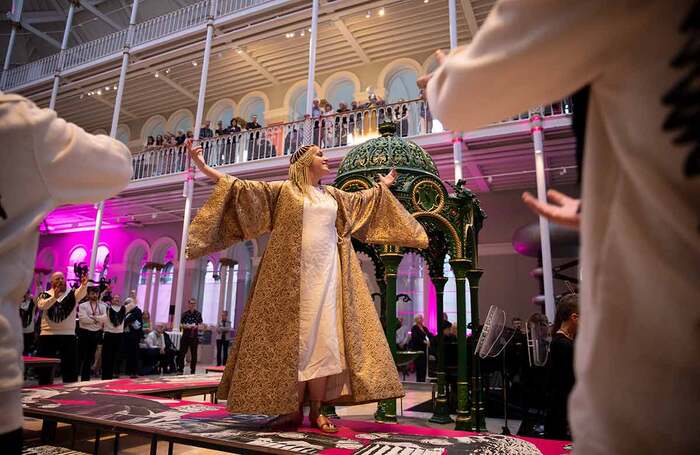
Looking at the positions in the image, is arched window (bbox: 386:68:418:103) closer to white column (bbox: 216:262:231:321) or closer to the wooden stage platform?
white column (bbox: 216:262:231:321)

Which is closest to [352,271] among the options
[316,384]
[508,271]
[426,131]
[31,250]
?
[316,384]

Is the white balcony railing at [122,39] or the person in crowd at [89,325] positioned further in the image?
the white balcony railing at [122,39]

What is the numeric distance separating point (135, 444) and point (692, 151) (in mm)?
4212

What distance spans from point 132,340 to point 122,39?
30.8 ft

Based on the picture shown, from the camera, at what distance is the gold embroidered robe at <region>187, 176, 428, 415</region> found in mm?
2322

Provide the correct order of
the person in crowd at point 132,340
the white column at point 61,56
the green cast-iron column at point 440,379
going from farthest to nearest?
the white column at point 61,56 < the person in crowd at point 132,340 < the green cast-iron column at point 440,379

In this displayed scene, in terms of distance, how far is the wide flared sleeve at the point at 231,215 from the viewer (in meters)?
2.52

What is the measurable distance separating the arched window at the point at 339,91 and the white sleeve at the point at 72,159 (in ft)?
40.5

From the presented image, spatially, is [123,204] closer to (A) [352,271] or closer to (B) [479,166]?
(B) [479,166]

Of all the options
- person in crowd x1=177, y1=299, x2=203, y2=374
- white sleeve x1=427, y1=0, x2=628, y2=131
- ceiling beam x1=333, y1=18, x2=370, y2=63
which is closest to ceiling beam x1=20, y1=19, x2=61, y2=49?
ceiling beam x1=333, y1=18, x2=370, y2=63

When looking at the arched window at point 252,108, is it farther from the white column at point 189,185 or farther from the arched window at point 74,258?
the arched window at point 74,258

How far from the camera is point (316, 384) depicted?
249 centimetres

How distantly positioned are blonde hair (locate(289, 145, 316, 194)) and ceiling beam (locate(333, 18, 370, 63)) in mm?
9019

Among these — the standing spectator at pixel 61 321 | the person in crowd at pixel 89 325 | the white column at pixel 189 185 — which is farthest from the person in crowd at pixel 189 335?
the standing spectator at pixel 61 321
